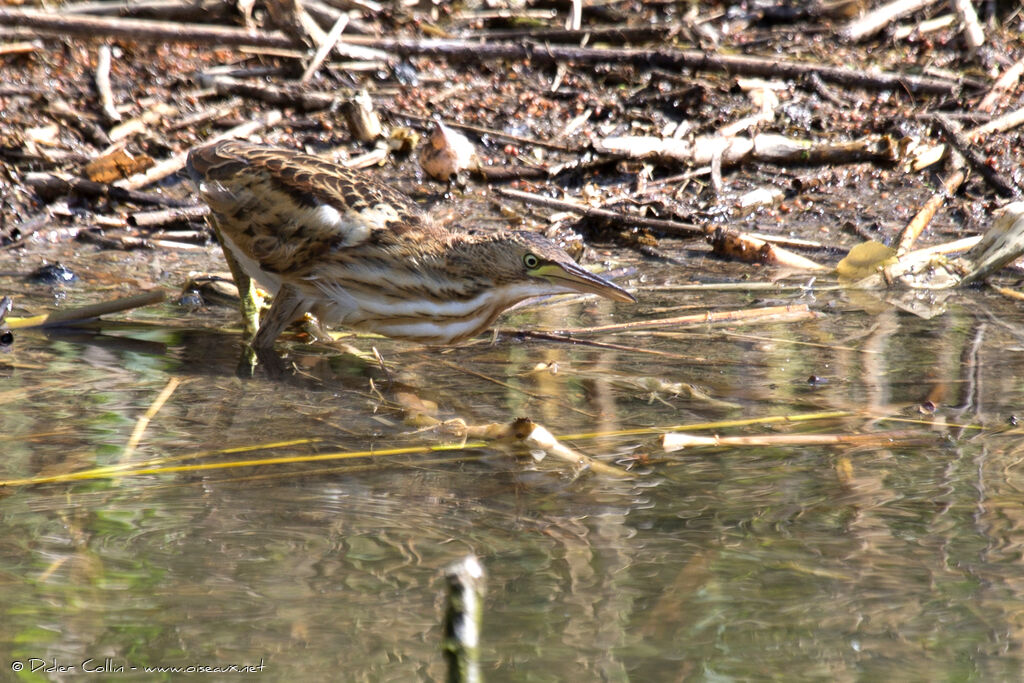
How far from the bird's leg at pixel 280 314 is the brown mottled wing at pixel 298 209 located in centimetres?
10

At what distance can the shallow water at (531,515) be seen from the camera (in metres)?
2.43

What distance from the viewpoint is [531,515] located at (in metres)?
3.11

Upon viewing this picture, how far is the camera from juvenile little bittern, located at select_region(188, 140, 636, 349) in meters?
4.62

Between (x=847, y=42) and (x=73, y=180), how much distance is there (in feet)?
17.3

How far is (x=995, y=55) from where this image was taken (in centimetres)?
809

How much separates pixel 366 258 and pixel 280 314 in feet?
1.47

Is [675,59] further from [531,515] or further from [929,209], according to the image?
[531,515]

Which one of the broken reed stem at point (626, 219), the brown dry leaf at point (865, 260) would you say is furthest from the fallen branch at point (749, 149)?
the brown dry leaf at point (865, 260)

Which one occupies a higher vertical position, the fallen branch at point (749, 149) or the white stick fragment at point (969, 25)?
the white stick fragment at point (969, 25)

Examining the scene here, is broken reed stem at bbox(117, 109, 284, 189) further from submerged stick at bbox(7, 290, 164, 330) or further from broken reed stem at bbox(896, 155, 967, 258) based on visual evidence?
broken reed stem at bbox(896, 155, 967, 258)

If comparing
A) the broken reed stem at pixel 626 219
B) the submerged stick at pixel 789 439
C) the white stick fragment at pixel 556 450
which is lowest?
the submerged stick at pixel 789 439

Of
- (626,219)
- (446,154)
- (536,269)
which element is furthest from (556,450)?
(446,154)

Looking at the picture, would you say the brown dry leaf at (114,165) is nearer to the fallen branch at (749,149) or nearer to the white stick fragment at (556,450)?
the fallen branch at (749,149)

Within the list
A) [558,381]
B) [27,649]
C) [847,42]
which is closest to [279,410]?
[558,381]
